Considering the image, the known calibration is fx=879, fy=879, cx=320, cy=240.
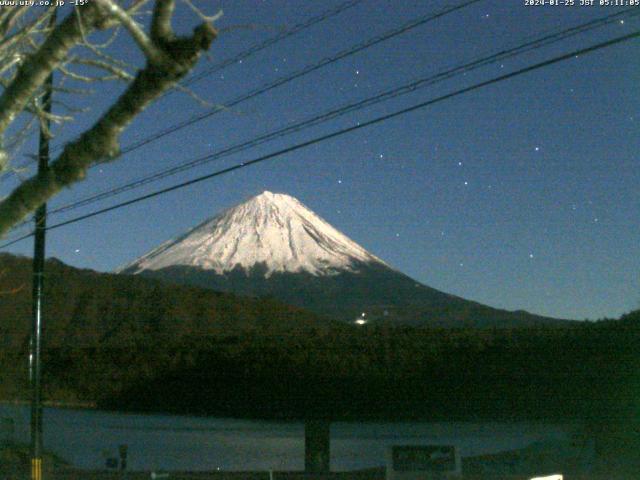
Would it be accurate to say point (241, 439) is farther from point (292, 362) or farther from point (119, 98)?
point (119, 98)

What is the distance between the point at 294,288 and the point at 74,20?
56868 millimetres

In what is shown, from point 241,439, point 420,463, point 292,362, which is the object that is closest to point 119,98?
point 420,463

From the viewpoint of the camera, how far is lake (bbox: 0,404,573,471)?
25.4 metres

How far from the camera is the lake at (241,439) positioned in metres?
25.4

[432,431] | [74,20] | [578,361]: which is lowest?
[432,431]

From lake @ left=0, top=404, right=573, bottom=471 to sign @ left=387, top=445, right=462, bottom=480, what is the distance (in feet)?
29.2

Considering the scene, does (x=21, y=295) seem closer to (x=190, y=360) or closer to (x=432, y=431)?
(x=190, y=360)

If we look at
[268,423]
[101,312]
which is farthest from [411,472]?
[101,312]

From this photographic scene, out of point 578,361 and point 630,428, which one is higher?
point 578,361

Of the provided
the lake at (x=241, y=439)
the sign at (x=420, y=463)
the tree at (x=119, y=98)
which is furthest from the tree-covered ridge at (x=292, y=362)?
the tree at (x=119, y=98)

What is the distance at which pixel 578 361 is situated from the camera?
27781 millimetres

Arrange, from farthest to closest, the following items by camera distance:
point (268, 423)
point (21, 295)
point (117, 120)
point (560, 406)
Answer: point (21, 295)
point (268, 423)
point (560, 406)
point (117, 120)

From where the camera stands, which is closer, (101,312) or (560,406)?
(560,406)

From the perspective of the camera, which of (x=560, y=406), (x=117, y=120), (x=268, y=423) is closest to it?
(x=117, y=120)
